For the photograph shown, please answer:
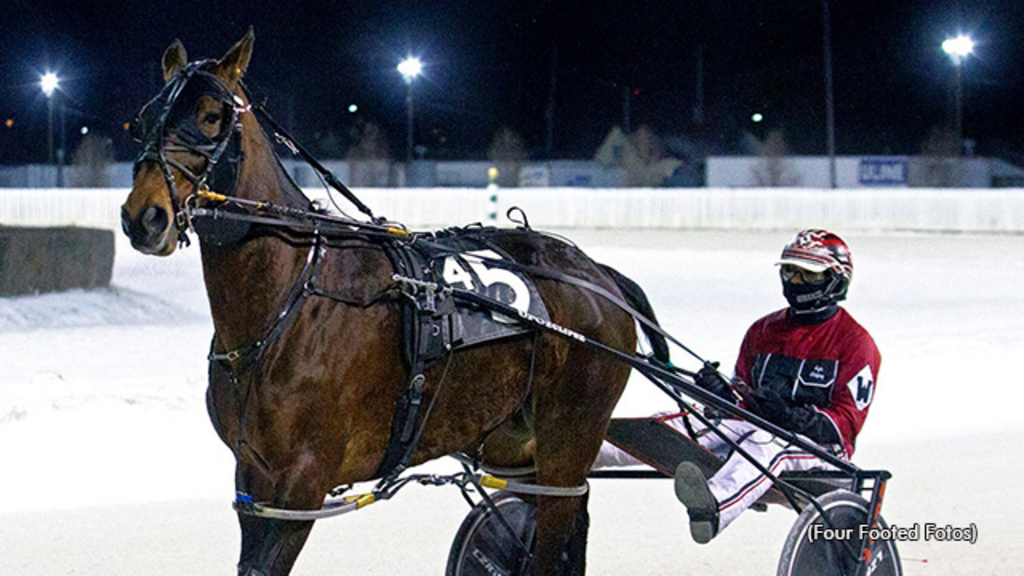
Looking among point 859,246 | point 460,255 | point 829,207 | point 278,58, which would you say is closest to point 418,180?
point 278,58

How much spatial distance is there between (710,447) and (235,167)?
7.05 ft

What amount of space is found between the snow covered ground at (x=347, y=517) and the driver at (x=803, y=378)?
2.78 feet

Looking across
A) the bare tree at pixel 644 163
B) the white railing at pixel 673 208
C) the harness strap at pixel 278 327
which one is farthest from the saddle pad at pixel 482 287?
the bare tree at pixel 644 163

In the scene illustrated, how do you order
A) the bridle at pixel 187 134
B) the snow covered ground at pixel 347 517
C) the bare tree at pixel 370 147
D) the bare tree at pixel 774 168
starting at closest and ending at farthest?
the bridle at pixel 187 134 < the snow covered ground at pixel 347 517 < the bare tree at pixel 774 168 < the bare tree at pixel 370 147

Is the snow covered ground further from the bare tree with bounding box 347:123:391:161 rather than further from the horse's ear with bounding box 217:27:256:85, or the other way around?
the bare tree with bounding box 347:123:391:161

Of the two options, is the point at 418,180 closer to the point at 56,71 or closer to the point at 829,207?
the point at 56,71

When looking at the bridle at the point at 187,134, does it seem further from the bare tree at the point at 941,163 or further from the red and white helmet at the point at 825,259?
the bare tree at the point at 941,163

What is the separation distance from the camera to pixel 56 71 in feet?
98.9

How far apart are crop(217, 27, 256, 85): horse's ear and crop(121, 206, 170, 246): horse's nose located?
1.44 ft

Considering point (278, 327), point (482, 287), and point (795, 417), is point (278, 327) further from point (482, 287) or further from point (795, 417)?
point (795, 417)

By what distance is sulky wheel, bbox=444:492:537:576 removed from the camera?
4316mm

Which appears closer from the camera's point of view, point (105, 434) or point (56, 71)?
point (105, 434)

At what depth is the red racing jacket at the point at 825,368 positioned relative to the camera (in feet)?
14.7

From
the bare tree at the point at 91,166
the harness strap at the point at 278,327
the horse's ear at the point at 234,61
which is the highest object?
the bare tree at the point at 91,166
